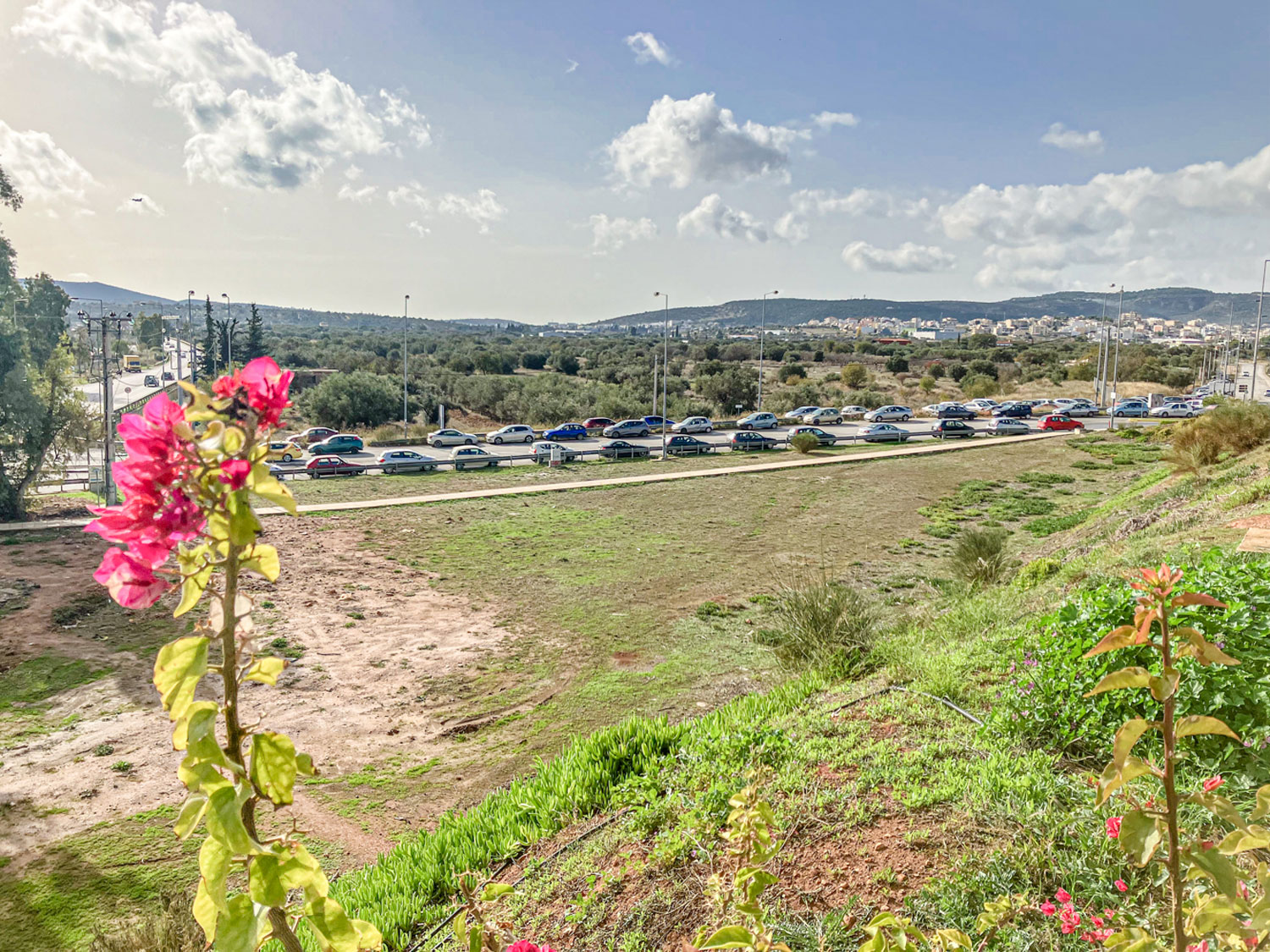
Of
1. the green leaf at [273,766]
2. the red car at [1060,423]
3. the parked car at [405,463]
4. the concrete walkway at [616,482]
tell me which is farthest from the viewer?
the red car at [1060,423]

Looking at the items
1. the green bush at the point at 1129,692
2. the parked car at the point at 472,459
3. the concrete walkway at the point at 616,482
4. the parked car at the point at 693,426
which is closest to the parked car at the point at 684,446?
the concrete walkway at the point at 616,482

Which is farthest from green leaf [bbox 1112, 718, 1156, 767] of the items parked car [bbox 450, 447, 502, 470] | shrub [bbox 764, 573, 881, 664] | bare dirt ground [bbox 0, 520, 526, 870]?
parked car [bbox 450, 447, 502, 470]

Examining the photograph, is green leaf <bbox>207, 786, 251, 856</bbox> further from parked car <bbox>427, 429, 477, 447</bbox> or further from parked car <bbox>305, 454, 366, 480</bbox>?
parked car <bbox>427, 429, 477, 447</bbox>

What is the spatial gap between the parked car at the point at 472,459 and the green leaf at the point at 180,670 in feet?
115

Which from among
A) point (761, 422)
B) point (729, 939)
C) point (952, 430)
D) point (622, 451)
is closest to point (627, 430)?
point (622, 451)

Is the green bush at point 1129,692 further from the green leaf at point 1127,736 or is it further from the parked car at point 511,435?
the parked car at point 511,435

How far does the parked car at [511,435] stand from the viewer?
44.8m

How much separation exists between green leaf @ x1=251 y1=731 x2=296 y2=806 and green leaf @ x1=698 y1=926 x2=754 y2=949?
1149 millimetres

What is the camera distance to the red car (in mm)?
47406

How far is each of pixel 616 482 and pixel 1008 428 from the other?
92.7 ft

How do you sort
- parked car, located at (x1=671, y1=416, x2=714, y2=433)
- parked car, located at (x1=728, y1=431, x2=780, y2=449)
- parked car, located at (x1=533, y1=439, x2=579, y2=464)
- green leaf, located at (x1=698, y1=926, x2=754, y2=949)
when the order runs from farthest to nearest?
parked car, located at (x1=671, y1=416, x2=714, y2=433)
parked car, located at (x1=728, y1=431, x2=780, y2=449)
parked car, located at (x1=533, y1=439, x2=579, y2=464)
green leaf, located at (x1=698, y1=926, x2=754, y2=949)

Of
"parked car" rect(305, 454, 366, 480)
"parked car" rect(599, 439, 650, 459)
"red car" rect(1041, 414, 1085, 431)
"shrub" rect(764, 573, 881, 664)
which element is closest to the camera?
"shrub" rect(764, 573, 881, 664)

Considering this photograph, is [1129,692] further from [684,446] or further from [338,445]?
[338,445]

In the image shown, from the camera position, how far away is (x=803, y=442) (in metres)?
40.3
